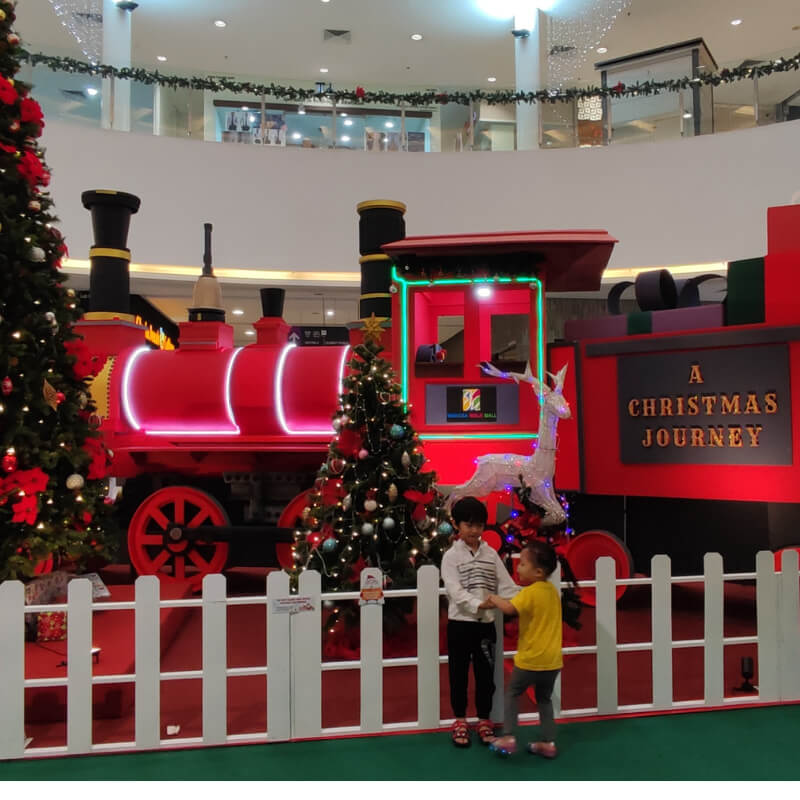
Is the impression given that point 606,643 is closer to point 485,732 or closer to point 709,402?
point 485,732

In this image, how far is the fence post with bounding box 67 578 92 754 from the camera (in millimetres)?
2791

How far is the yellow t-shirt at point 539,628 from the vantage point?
276 cm

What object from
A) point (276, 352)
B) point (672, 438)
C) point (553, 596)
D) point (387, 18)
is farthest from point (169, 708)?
point (387, 18)

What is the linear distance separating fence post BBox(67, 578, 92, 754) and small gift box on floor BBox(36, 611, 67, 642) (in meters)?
1.00

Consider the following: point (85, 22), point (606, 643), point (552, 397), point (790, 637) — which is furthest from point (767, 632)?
point (85, 22)

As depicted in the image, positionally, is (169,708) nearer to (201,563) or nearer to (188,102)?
(201,563)

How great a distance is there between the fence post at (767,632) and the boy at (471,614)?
1.21 m

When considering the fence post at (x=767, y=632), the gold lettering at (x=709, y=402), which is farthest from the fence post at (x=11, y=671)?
the gold lettering at (x=709, y=402)

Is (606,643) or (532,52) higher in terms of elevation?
(532,52)

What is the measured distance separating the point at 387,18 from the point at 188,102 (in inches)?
185

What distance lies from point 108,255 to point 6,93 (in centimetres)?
232

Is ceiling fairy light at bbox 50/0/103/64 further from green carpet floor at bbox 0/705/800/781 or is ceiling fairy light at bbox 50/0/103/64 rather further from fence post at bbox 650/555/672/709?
fence post at bbox 650/555/672/709

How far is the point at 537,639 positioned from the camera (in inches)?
109

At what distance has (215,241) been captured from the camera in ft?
38.7
